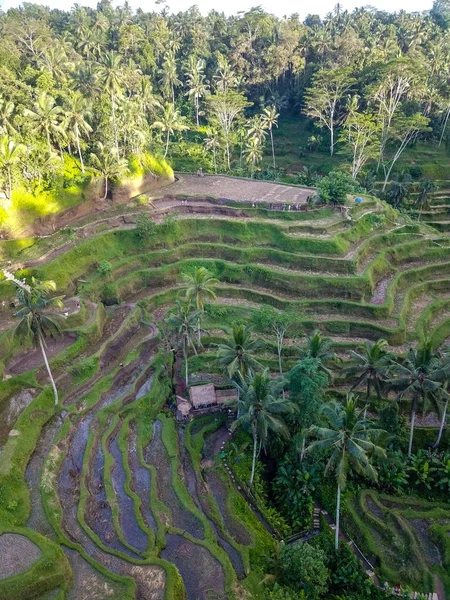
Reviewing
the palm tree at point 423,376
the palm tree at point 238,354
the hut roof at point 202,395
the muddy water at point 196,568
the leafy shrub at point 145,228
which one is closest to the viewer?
the muddy water at point 196,568

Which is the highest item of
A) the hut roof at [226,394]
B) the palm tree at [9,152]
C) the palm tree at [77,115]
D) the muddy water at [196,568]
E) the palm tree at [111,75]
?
the palm tree at [111,75]

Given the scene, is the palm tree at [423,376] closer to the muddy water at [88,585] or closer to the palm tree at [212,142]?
the muddy water at [88,585]

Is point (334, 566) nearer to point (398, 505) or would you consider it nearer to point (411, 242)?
point (398, 505)

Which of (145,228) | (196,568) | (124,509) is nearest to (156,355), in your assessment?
(124,509)

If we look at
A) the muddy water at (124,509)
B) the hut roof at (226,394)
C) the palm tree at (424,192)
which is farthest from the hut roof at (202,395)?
the palm tree at (424,192)

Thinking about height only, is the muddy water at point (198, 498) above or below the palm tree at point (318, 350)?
below

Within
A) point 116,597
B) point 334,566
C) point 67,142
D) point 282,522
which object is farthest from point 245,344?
point 67,142
